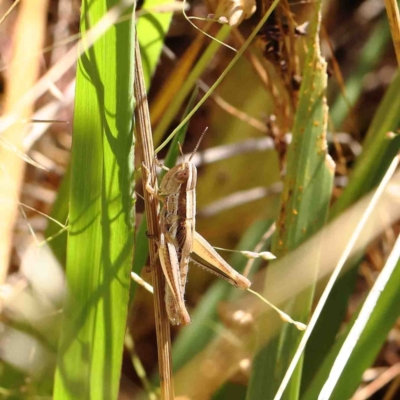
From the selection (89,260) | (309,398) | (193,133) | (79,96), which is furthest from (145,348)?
(79,96)

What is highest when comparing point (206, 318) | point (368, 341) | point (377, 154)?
point (377, 154)

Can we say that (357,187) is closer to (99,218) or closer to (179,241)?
(179,241)

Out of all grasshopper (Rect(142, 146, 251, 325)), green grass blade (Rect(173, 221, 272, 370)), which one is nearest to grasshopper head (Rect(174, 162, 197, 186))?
grasshopper (Rect(142, 146, 251, 325))

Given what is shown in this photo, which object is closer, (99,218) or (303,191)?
(99,218)

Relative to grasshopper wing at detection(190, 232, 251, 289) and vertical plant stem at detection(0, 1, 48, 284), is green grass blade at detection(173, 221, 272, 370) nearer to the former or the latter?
grasshopper wing at detection(190, 232, 251, 289)

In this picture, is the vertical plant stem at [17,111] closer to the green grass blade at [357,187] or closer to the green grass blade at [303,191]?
the green grass blade at [303,191]

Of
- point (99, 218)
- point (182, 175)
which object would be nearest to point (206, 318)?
point (182, 175)

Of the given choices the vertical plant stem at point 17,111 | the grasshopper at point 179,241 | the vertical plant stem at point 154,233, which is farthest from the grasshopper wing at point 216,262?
the vertical plant stem at point 17,111
